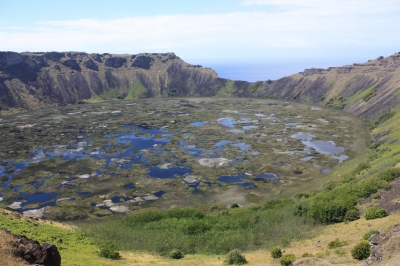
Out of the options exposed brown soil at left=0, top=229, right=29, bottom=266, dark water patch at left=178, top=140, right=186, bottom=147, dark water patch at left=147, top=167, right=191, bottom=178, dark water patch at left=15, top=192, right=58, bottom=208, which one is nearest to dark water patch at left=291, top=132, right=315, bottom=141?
dark water patch at left=178, top=140, right=186, bottom=147

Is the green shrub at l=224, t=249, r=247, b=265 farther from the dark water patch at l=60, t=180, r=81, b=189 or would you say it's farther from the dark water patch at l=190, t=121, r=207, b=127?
the dark water patch at l=190, t=121, r=207, b=127

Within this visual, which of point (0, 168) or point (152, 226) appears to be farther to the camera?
point (0, 168)

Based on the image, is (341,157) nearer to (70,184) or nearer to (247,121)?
(247,121)

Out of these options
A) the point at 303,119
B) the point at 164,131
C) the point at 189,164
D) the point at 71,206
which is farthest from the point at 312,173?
the point at 303,119

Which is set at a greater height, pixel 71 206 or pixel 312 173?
pixel 312 173

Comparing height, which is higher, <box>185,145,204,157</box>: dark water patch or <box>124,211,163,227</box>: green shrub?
<box>185,145,204,157</box>: dark water patch

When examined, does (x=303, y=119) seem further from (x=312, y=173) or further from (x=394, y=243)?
(x=394, y=243)

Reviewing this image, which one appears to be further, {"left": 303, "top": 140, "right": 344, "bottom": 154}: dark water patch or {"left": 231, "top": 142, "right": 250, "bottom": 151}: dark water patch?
{"left": 231, "top": 142, "right": 250, "bottom": 151}: dark water patch
